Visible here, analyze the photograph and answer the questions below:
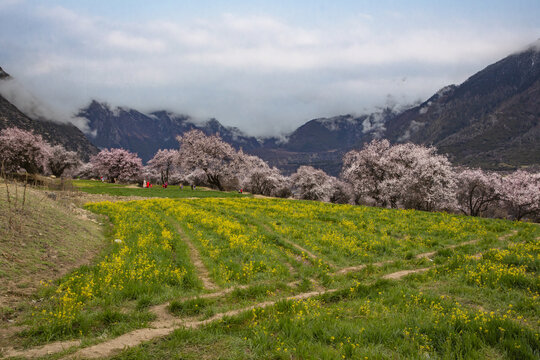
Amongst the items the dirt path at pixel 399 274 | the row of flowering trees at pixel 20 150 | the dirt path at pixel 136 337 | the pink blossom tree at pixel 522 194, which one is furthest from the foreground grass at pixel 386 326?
the row of flowering trees at pixel 20 150

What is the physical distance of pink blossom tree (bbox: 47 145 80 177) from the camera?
323ft

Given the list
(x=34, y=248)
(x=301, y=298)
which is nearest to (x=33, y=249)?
(x=34, y=248)

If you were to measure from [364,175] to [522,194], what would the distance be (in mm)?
27459

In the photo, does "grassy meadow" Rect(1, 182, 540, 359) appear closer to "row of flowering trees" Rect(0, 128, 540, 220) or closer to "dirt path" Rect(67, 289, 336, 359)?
"dirt path" Rect(67, 289, 336, 359)

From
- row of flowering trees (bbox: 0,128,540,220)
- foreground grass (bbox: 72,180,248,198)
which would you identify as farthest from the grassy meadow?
foreground grass (bbox: 72,180,248,198)

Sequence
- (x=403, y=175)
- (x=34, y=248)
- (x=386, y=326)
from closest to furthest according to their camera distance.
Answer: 1. (x=386, y=326)
2. (x=34, y=248)
3. (x=403, y=175)

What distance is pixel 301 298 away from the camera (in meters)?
8.62

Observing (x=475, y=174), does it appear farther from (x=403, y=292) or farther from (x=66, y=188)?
(x=66, y=188)

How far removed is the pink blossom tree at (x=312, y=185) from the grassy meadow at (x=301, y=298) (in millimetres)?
66920

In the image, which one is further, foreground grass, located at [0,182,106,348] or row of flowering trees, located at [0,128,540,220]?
row of flowering trees, located at [0,128,540,220]

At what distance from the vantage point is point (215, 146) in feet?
229

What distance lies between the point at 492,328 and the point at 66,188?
3782 cm

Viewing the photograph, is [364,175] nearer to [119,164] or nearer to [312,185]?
[312,185]

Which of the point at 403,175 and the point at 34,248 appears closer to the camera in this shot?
the point at 34,248
